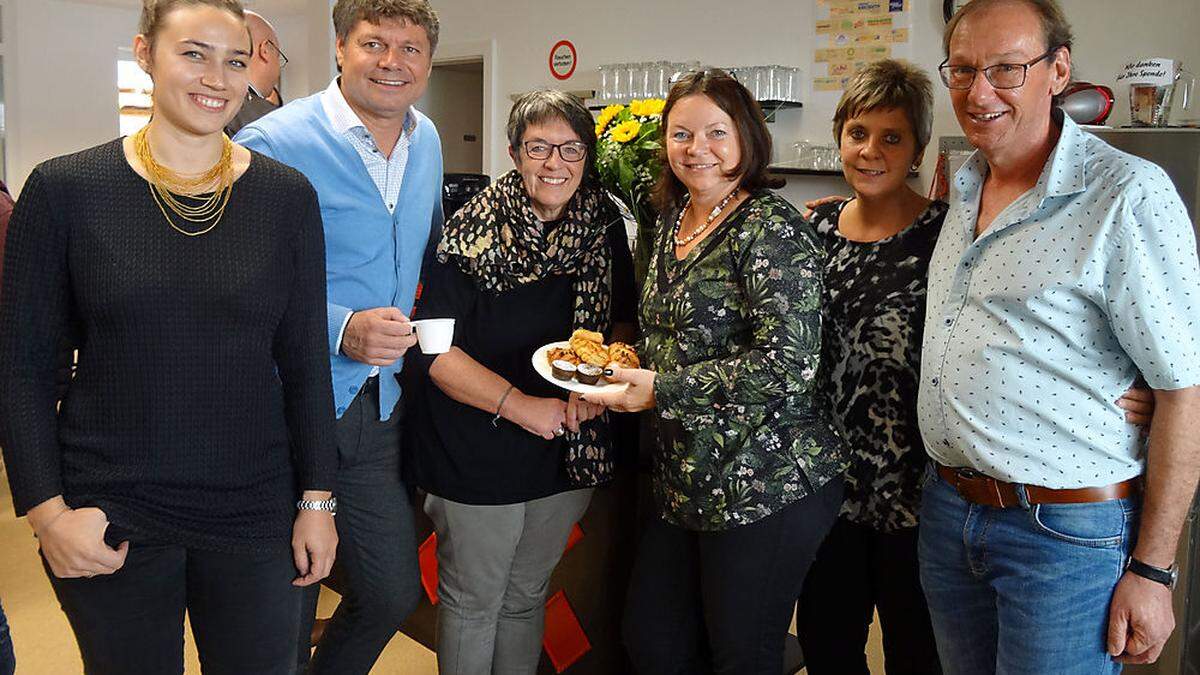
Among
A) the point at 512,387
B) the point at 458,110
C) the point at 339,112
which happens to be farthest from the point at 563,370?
the point at 458,110

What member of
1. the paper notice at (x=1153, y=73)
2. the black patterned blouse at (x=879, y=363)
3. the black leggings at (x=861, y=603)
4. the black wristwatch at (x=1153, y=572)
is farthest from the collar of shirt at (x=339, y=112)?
the paper notice at (x=1153, y=73)

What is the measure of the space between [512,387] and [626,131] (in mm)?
629

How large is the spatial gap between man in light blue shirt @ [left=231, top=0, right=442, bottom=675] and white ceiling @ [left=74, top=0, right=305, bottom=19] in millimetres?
8228

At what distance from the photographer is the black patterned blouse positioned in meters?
1.84

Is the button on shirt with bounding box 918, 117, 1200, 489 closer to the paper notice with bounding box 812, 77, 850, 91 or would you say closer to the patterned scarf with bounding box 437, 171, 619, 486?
the patterned scarf with bounding box 437, 171, 619, 486

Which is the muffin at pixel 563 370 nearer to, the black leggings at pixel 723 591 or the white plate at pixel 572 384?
the white plate at pixel 572 384

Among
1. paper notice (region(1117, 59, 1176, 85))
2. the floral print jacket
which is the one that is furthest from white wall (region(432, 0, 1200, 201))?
the floral print jacket

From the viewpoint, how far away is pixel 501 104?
7090 mm

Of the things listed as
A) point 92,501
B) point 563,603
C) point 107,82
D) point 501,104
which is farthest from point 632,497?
point 107,82

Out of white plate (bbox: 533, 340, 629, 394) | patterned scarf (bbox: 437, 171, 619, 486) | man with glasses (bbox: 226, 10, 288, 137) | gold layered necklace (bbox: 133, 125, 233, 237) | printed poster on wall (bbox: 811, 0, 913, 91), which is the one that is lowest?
white plate (bbox: 533, 340, 629, 394)

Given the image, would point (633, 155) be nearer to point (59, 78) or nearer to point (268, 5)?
point (268, 5)

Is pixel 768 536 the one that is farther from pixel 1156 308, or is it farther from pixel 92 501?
pixel 92 501

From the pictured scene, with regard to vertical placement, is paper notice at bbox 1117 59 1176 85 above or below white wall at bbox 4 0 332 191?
below

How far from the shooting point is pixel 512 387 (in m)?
2.01
